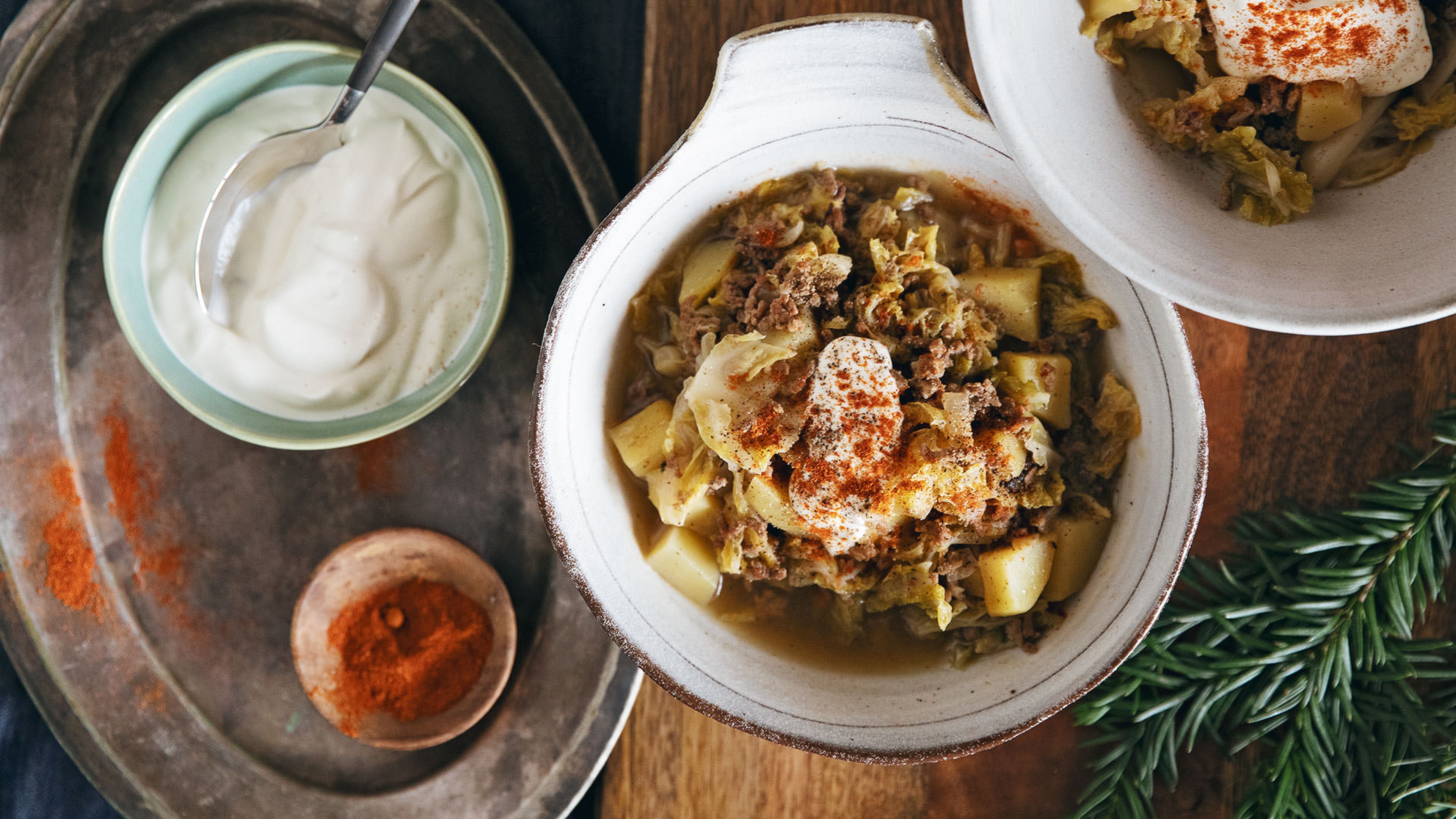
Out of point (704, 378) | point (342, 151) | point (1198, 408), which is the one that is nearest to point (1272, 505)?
point (1198, 408)

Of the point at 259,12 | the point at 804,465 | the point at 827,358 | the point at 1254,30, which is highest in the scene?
the point at 259,12

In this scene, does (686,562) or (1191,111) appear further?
(686,562)

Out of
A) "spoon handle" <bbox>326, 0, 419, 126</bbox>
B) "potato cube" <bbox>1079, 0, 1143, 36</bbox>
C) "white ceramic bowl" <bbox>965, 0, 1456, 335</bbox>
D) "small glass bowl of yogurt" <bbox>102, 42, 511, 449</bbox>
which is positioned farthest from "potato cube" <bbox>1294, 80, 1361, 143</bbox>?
"spoon handle" <bbox>326, 0, 419, 126</bbox>

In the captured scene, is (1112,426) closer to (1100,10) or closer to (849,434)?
(849,434)

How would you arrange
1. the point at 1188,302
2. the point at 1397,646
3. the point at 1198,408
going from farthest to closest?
the point at 1397,646, the point at 1198,408, the point at 1188,302

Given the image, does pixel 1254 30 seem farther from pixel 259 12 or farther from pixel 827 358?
pixel 259 12

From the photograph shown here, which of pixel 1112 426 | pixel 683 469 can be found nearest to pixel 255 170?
pixel 683 469
